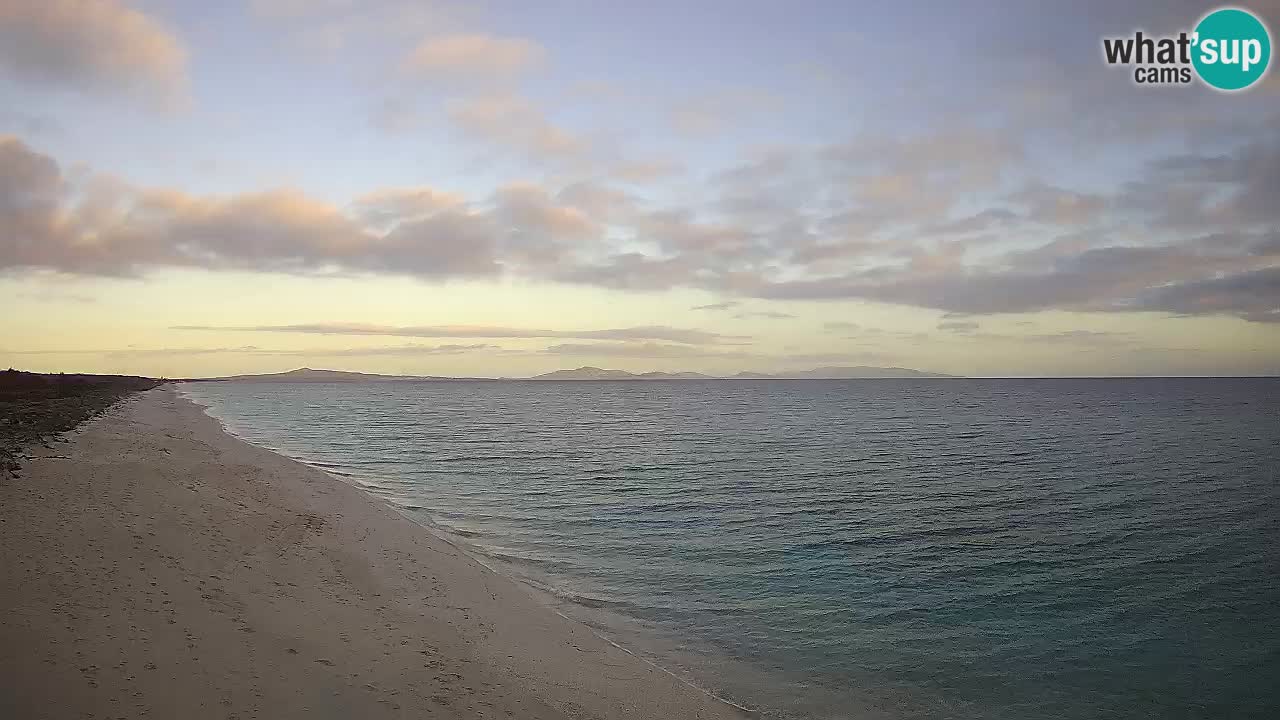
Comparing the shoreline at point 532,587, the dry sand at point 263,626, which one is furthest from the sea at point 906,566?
the dry sand at point 263,626

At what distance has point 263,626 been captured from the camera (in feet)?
37.5

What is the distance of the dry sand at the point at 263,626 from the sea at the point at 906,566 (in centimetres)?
222

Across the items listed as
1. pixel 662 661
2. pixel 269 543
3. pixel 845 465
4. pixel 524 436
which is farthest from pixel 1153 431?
pixel 269 543

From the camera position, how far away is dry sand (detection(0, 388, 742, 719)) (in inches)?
351

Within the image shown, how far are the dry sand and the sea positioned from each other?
87.5 inches

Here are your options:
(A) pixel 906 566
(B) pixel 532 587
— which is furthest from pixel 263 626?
(A) pixel 906 566

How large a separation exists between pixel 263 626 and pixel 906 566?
664 inches

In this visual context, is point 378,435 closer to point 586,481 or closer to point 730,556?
point 586,481

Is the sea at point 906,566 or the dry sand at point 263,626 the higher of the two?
the dry sand at point 263,626

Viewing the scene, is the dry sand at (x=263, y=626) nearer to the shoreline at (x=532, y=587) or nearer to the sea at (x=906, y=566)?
the shoreline at (x=532, y=587)

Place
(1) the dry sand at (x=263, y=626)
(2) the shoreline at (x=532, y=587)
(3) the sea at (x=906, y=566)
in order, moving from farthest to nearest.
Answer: (3) the sea at (x=906, y=566), (2) the shoreline at (x=532, y=587), (1) the dry sand at (x=263, y=626)

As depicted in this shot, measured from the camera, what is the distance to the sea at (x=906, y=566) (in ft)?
41.0

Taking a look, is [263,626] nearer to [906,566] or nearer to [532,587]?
[532,587]

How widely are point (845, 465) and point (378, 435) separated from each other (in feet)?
149
